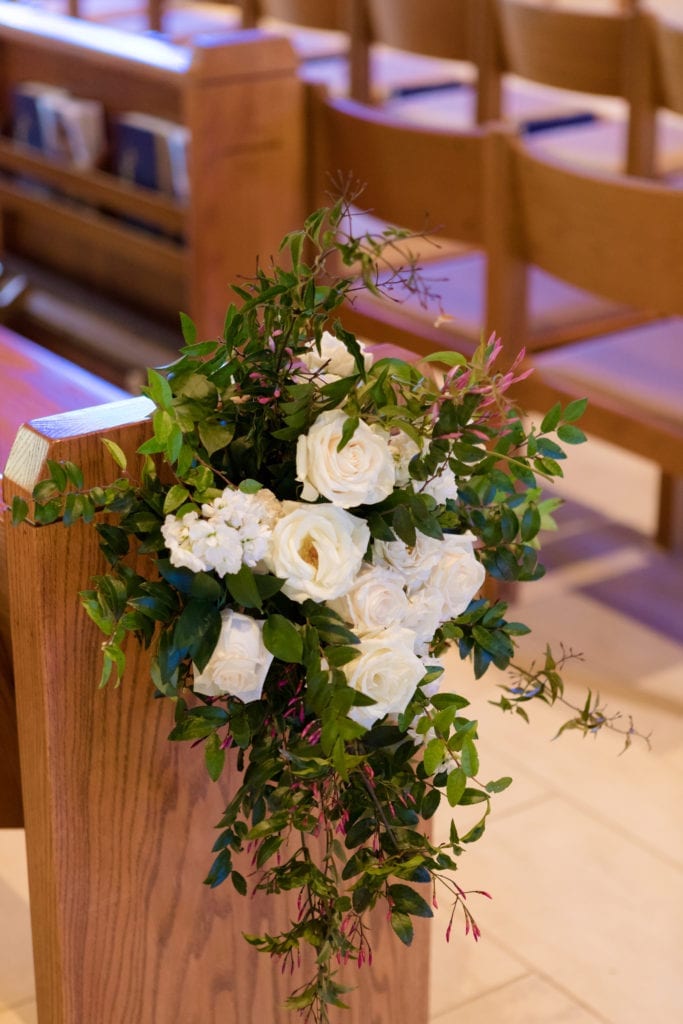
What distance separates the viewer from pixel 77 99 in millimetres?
3506

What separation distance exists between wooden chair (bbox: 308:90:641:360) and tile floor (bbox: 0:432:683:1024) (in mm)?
543

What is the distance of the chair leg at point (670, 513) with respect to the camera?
10.0ft

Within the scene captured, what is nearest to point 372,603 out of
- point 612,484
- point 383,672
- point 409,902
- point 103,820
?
point 383,672

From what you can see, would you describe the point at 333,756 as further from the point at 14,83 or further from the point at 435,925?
the point at 14,83

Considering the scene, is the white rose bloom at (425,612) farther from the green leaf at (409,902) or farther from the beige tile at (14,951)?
the beige tile at (14,951)

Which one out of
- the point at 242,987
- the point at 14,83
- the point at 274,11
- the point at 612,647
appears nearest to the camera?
the point at 242,987

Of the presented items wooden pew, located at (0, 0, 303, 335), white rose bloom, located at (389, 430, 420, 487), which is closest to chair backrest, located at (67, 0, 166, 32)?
wooden pew, located at (0, 0, 303, 335)

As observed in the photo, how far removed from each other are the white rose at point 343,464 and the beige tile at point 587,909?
3.41 ft

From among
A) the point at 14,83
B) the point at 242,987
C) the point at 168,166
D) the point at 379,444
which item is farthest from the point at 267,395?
the point at 14,83

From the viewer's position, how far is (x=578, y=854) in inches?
86.0


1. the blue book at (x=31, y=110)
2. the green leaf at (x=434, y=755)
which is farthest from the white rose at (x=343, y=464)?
the blue book at (x=31, y=110)

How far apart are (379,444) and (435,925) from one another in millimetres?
1103

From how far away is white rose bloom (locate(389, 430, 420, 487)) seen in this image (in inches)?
46.9

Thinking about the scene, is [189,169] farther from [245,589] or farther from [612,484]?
[245,589]
